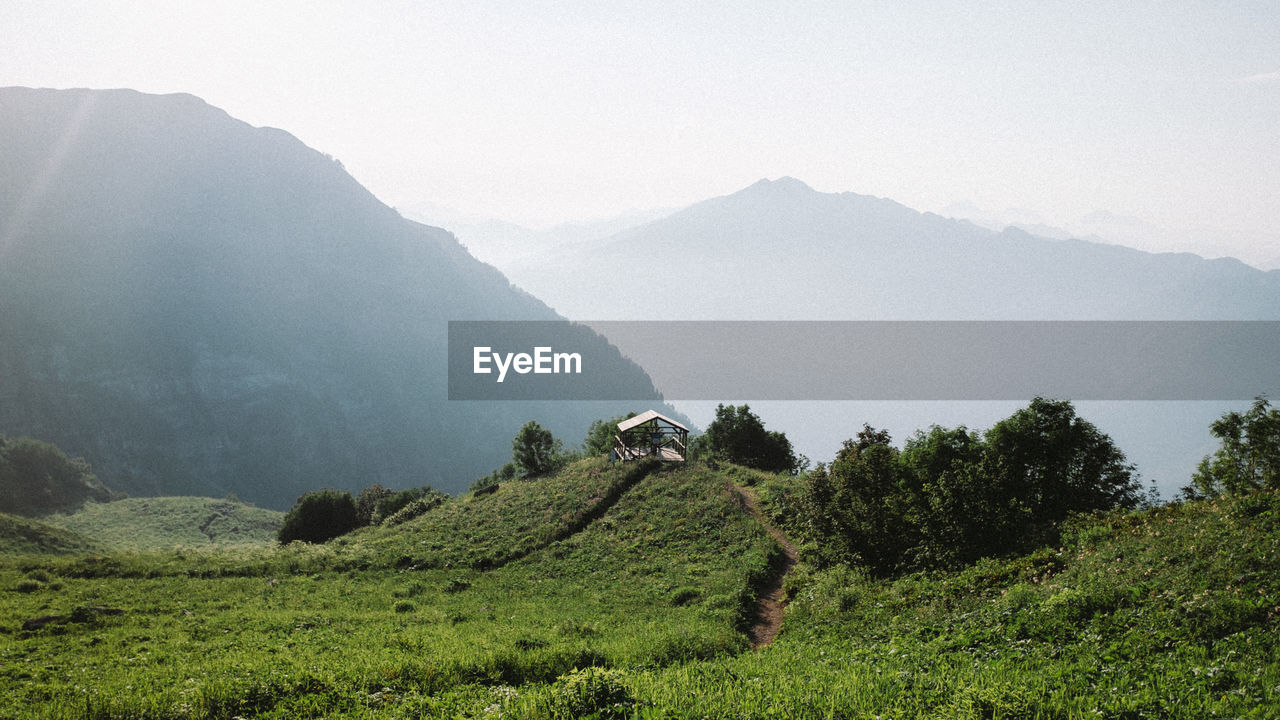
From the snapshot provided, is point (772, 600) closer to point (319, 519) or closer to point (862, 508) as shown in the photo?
point (862, 508)

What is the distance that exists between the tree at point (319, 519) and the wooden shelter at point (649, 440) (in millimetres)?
39090

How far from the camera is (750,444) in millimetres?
72750

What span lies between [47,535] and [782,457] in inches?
3084

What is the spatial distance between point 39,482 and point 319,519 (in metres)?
89.5

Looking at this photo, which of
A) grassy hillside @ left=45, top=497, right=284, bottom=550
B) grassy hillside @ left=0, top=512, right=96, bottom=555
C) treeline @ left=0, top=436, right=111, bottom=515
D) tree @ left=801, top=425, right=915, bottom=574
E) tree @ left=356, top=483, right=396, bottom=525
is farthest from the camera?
treeline @ left=0, top=436, right=111, bottom=515

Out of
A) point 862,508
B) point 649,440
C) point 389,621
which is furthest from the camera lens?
point 649,440

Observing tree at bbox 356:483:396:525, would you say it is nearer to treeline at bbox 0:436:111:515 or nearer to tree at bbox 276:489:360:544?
tree at bbox 276:489:360:544

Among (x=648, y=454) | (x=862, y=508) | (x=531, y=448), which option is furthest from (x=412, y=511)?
(x=862, y=508)

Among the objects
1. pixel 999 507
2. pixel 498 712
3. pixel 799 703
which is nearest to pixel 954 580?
pixel 999 507

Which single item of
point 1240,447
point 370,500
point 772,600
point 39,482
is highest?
point 1240,447

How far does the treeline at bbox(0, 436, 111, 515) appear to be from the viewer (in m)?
108

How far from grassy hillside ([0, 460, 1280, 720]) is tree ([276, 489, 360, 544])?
3495 cm

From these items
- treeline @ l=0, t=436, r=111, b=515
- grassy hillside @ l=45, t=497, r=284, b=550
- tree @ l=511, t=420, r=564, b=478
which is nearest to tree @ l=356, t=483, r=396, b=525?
grassy hillside @ l=45, t=497, r=284, b=550

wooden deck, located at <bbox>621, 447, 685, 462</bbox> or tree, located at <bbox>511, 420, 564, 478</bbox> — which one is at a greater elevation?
wooden deck, located at <bbox>621, 447, 685, 462</bbox>
